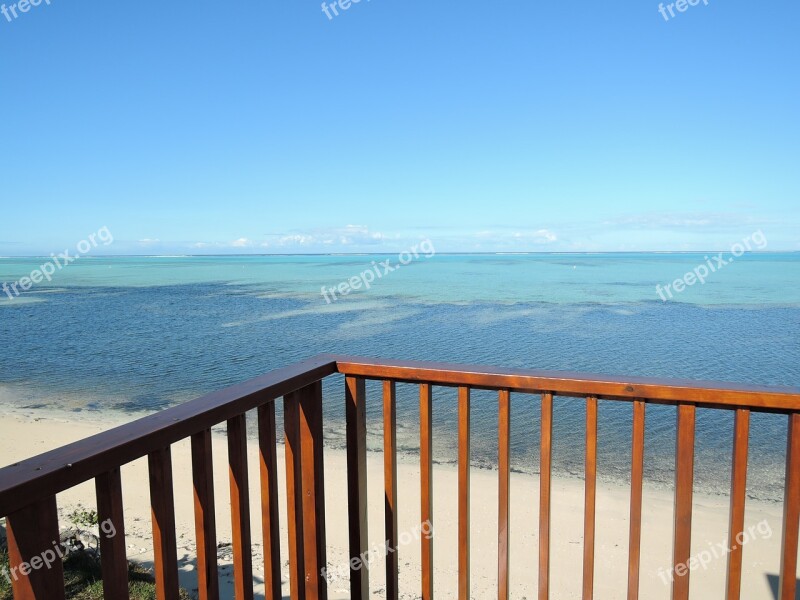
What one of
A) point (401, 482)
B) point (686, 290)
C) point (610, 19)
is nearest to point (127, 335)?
point (401, 482)

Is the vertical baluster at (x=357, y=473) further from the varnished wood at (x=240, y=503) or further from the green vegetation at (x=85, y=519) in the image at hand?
the green vegetation at (x=85, y=519)

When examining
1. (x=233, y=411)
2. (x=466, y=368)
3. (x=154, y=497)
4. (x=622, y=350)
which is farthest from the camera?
(x=622, y=350)

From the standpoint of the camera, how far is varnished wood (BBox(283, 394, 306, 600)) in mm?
1700

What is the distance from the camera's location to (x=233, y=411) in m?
1.36

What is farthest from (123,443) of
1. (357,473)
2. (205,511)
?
(357,473)

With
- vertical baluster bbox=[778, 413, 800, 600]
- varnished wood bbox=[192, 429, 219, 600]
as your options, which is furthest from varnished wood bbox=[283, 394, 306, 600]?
vertical baluster bbox=[778, 413, 800, 600]

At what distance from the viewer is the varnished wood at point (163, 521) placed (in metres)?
1.16

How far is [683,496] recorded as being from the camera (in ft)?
4.97

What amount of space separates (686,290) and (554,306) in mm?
13412

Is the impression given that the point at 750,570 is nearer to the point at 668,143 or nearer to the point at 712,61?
the point at 712,61

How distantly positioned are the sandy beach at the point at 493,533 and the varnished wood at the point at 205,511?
2.53 m

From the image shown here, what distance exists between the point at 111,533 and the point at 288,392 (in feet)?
2.12

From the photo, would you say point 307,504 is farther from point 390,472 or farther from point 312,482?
point 390,472

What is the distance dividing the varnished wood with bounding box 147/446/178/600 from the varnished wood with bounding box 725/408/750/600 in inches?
54.6
